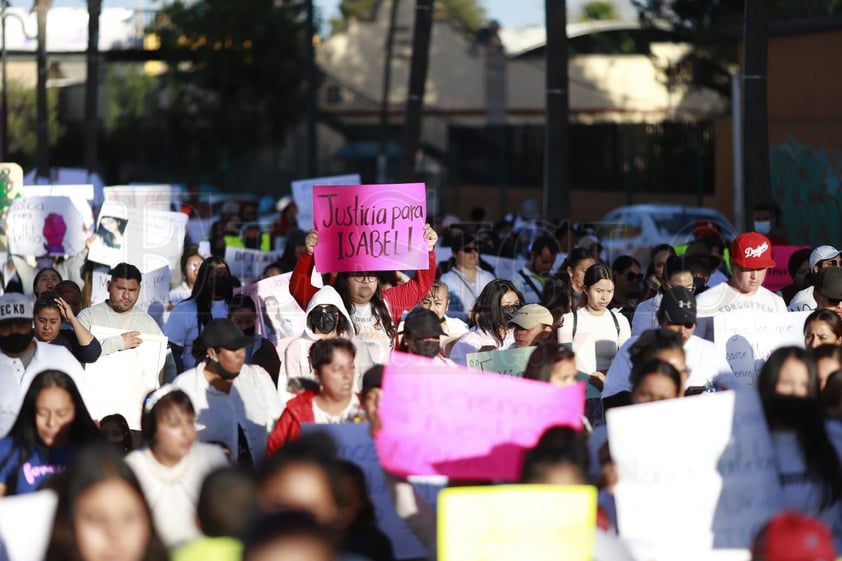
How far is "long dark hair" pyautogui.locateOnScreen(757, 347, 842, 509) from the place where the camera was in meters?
6.28

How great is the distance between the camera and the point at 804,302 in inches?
416

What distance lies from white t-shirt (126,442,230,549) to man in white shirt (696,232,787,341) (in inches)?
171

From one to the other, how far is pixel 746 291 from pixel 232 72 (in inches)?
1768

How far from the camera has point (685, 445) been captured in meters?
6.31

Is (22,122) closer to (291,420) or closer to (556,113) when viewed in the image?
(556,113)

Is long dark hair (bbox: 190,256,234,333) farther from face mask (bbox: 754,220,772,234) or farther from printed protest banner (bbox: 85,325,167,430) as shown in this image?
face mask (bbox: 754,220,772,234)

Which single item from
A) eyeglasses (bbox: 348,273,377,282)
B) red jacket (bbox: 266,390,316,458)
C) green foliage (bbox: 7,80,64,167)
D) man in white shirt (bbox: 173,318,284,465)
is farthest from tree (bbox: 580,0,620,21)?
red jacket (bbox: 266,390,316,458)

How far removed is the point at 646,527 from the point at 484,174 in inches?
1194

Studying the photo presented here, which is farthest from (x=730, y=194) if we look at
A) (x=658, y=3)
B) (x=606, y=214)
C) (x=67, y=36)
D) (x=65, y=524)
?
(x=67, y=36)

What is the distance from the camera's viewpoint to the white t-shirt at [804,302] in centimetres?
1049

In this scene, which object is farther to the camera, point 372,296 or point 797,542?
point 372,296

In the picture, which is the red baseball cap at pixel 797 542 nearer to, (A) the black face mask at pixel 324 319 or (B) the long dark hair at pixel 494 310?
(A) the black face mask at pixel 324 319

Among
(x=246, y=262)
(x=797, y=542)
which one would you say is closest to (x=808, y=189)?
(x=246, y=262)

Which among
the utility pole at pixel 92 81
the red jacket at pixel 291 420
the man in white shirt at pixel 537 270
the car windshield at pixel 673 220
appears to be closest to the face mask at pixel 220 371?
the red jacket at pixel 291 420
